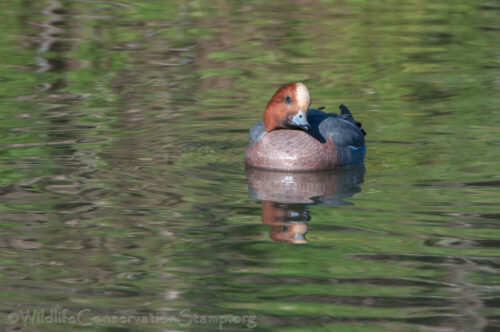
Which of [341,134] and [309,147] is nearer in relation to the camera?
[309,147]

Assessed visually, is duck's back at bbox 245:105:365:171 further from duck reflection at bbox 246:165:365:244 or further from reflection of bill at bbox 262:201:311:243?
reflection of bill at bbox 262:201:311:243

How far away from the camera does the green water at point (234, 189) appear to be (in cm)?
614

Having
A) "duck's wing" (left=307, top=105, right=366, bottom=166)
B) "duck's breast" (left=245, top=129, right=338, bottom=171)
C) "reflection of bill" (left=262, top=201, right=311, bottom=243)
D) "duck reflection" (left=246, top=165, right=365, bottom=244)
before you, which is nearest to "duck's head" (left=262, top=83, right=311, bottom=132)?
"duck's breast" (left=245, top=129, right=338, bottom=171)

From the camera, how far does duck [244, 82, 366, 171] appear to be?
30.6ft

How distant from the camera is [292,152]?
30.6 feet

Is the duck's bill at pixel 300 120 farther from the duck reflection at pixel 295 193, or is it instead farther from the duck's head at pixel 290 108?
the duck reflection at pixel 295 193

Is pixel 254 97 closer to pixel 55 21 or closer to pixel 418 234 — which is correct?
pixel 418 234

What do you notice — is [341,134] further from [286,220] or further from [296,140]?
[286,220]

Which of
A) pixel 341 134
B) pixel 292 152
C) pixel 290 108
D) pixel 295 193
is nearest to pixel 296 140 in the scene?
pixel 292 152

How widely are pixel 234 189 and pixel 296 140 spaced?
93 centimetres

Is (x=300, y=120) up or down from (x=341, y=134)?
up

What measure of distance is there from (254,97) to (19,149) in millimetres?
3687

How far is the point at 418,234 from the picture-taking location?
7379 mm

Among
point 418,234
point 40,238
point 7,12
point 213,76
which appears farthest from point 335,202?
point 7,12
